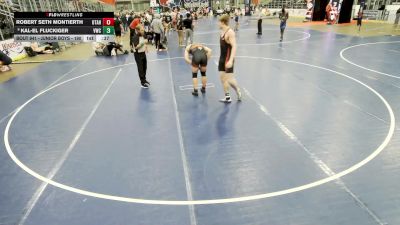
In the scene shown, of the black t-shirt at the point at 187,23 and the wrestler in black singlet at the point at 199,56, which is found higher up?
the black t-shirt at the point at 187,23

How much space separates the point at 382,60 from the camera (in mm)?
11656

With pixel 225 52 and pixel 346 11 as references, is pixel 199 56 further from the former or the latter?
pixel 346 11

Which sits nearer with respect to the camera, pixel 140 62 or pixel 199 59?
pixel 199 59

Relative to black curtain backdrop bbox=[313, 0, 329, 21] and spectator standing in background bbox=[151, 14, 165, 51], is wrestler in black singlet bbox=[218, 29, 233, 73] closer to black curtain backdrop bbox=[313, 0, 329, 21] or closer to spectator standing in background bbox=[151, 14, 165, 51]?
spectator standing in background bbox=[151, 14, 165, 51]

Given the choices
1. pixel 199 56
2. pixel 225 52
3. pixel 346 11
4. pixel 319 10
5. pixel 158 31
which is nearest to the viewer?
pixel 225 52

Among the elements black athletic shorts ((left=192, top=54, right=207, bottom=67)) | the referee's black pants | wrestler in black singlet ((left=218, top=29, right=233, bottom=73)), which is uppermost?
wrestler in black singlet ((left=218, top=29, right=233, bottom=73))

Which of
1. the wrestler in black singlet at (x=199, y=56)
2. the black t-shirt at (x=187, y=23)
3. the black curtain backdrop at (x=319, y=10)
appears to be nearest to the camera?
the wrestler in black singlet at (x=199, y=56)

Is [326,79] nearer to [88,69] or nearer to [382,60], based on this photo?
[382,60]

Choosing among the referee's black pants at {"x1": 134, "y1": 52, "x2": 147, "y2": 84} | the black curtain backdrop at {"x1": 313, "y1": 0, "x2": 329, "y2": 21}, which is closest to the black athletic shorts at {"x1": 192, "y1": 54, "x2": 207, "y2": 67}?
the referee's black pants at {"x1": 134, "y1": 52, "x2": 147, "y2": 84}

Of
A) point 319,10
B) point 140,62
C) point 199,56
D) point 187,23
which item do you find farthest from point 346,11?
point 140,62

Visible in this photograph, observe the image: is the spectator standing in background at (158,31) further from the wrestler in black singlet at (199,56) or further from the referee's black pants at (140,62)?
the wrestler in black singlet at (199,56)

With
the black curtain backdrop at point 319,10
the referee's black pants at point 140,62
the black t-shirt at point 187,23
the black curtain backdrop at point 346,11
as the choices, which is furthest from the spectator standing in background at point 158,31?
the black curtain backdrop at point 319,10

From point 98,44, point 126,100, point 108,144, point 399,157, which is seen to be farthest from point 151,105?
point 98,44

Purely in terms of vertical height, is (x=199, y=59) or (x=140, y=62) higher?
(x=199, y=59)
